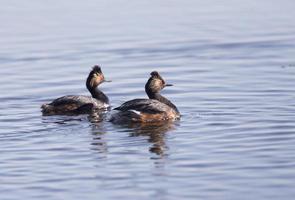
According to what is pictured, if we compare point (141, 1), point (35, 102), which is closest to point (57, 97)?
point (35, 102)

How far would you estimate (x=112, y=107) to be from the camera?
2095cm

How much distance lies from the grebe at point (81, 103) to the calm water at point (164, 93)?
1.01 feet

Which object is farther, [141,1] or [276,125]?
[141,1]

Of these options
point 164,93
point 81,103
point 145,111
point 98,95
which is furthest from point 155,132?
point 164,93

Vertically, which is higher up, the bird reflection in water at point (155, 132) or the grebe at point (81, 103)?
the grebe at point (81, 103)

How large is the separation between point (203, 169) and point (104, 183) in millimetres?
1556

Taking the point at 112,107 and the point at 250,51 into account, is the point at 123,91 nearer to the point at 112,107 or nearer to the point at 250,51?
the point at 112,107

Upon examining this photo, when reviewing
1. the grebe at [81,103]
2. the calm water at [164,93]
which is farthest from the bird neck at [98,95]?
the calm water at [164,93]

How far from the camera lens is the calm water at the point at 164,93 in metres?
14.3

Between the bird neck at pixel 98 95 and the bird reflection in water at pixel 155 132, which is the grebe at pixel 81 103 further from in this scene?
the bird reflection in water at pixel 155 132

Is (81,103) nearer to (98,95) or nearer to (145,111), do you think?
(98,95)

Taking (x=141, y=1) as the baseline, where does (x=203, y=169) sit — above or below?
below

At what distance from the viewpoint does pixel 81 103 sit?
20344 mm

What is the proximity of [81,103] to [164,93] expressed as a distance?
2.35m
